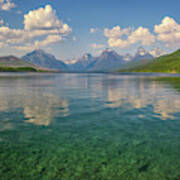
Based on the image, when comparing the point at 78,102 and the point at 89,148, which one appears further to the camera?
the point at 78,102

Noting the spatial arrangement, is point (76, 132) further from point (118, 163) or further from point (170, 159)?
point (170, 159)

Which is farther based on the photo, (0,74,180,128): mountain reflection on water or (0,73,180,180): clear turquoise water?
(0,74,180,128): mountain reflection on water

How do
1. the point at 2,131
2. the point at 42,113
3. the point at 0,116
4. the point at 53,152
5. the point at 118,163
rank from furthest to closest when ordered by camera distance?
the point at 42,113, the point at 0,116, the point at 2,131, the point at 53,152, the point at 118,163

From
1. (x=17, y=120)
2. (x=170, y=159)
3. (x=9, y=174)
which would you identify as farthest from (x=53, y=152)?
(x=17, y=120)

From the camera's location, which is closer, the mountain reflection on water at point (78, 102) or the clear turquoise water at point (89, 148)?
the clear turquoise water at point (89, 148)

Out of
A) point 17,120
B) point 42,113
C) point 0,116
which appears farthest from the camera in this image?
point 42,113

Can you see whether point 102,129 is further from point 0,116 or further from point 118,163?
point 0,116

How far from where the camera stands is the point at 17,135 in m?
18.1

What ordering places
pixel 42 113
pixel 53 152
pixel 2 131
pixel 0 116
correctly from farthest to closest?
pixel 42 113 → pixel 0 116 → pixel 2 131 → pixel 53 152

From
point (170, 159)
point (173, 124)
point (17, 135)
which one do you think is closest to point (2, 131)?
point (17, 135)

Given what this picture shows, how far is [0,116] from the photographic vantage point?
2559 centimetres

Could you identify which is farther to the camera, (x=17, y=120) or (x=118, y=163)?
(x=17, y=120)

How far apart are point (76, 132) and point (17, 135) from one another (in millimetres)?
5884

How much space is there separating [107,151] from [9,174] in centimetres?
720
